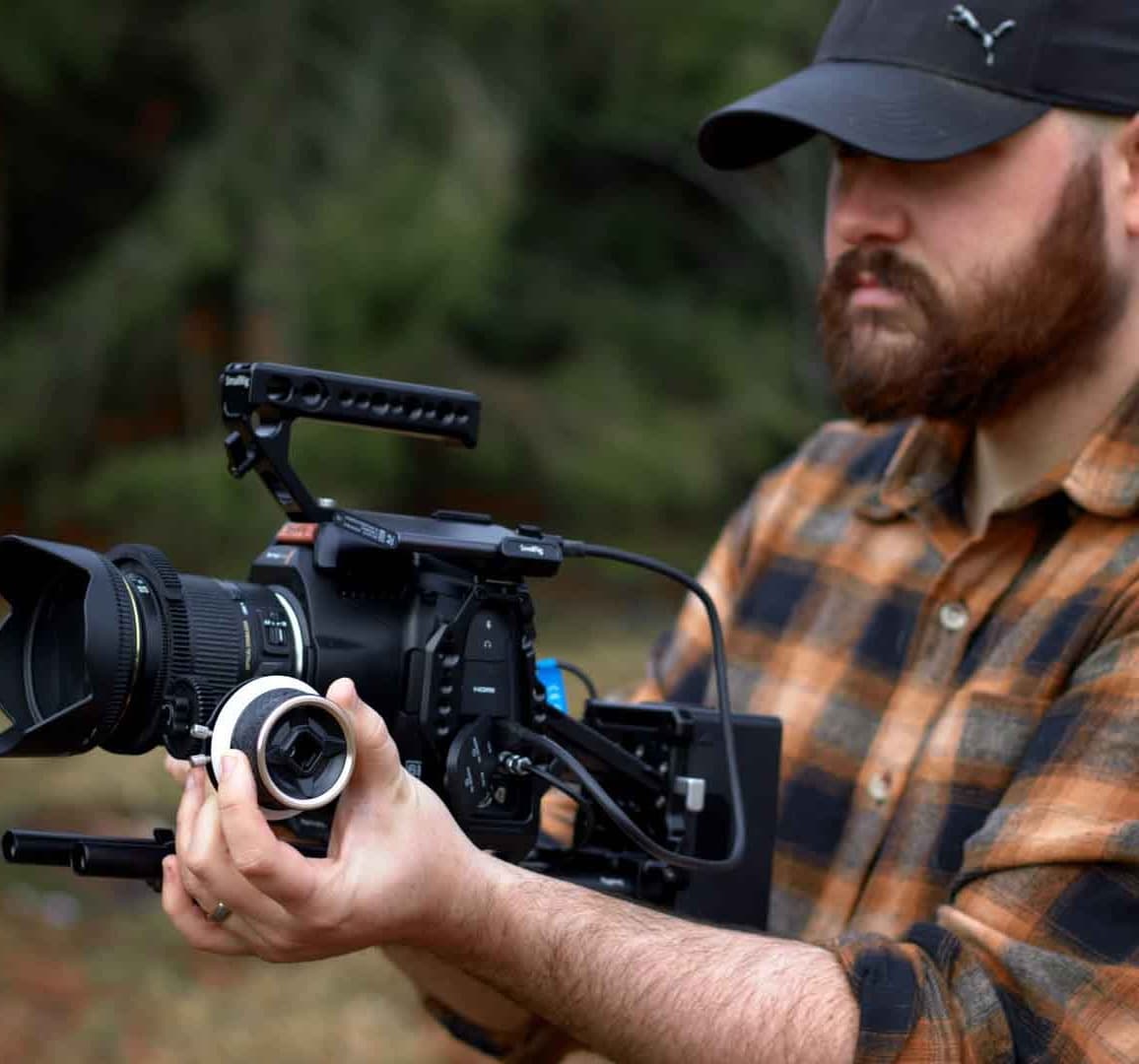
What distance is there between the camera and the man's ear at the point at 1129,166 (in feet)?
8.10

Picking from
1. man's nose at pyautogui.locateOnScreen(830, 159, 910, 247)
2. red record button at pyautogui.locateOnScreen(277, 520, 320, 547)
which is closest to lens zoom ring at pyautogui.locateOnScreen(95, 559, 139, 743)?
red record button at pyautogui.locateOnScreen(277, 520, 320, 547)

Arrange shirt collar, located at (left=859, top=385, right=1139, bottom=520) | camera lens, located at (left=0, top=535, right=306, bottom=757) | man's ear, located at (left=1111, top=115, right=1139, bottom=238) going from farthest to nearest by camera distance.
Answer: man's ear, located at (left=1111, top=115, right=1139, bottom=238) → shirt collar, located at (left=859, top=385, right=1139, bottom=520) → camera lens, located at (left=0, top=535, right=306, bottom=757)

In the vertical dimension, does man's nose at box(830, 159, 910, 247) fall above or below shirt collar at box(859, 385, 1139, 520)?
above

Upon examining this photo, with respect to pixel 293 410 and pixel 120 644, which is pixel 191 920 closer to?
pixel 120 644

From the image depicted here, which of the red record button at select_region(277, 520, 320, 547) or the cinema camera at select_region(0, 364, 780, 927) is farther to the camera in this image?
the red record button at select_region(277, 520, 320, 547)

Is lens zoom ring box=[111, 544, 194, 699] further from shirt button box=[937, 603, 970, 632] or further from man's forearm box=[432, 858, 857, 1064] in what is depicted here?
shirt button box=[937, 603, 970, 632]

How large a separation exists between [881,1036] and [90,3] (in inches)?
344

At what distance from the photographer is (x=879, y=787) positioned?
8.23 ft

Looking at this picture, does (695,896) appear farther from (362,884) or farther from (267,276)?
(267,276)

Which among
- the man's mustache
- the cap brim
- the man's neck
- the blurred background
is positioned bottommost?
the blurred background

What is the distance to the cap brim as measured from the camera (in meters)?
2.42

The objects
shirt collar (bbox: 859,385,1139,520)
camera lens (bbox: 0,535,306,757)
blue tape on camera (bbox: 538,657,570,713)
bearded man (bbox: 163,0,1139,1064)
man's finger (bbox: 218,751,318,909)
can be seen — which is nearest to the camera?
man's finger (bbox: 218,751,318,909)

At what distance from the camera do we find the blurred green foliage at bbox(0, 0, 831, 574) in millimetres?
9648

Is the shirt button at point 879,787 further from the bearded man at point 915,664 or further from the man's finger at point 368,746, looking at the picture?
the man's finger at point 368,746
